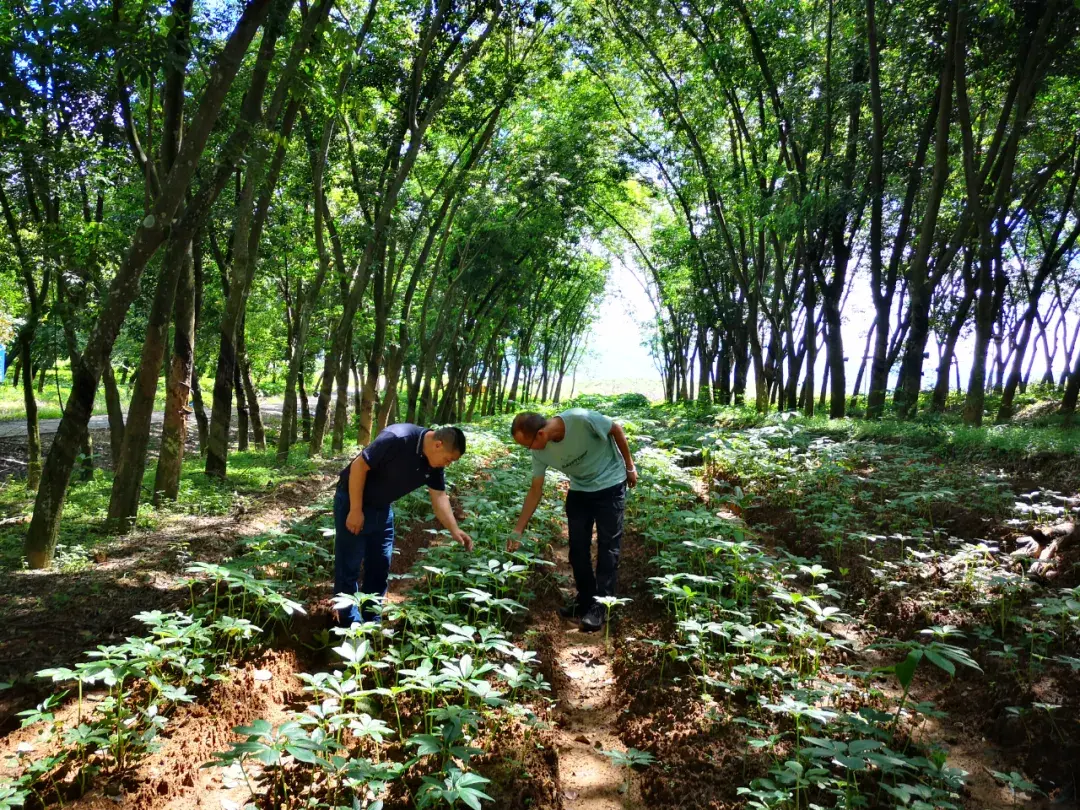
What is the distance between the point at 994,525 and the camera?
5785 mm

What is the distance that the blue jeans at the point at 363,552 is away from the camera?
4.12m

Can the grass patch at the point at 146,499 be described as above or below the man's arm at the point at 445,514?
below

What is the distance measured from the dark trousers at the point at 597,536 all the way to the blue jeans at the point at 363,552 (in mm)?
1482

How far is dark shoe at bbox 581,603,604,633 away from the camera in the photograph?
4.80m

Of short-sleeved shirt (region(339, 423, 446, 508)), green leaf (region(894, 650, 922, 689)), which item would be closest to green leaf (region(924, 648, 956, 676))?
green leaf (region(894, 650, 922, 689))

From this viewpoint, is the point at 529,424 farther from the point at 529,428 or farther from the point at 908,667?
the point at 908,667

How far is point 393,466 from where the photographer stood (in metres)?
4.13

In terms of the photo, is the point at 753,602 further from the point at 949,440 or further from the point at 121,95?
the point at 121,95

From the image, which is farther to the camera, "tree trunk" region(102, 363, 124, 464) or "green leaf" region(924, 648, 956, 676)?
"tree trunk" region(102, 363, 124, 464)

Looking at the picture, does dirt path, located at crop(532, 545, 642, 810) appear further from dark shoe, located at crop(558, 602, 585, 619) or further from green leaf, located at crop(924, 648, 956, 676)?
green leaf, located at crop(924, 648, 956, 676)

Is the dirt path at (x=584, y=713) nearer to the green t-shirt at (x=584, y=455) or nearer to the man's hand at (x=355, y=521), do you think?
the green t-shirt at (x=584, y=455)

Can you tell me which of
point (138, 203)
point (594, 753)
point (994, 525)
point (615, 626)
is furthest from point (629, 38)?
point (594, 753)

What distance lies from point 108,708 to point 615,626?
3.26 m

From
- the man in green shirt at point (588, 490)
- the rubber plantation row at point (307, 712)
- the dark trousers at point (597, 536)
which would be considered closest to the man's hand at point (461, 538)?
the rubber plantation row at point (307, 712)
